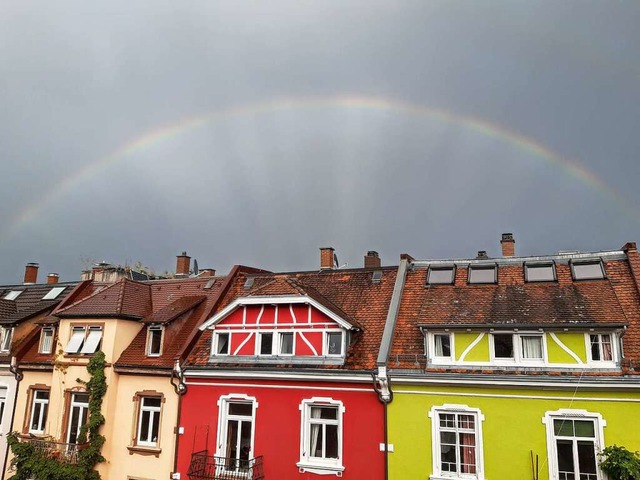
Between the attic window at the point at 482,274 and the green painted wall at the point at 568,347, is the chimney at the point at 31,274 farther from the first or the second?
the green painted wall at the point at 568,347

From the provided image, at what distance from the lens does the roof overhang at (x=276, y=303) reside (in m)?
17.7

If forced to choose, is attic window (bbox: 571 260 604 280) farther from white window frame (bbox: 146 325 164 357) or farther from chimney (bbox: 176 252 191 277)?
chimney (bbox: 176 252 191 277)

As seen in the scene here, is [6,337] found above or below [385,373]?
above

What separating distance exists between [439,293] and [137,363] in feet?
40.7

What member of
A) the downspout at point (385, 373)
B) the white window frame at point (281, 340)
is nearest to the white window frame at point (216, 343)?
the white window frame at point (281, 340)

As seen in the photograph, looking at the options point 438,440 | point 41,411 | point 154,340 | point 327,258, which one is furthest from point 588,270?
point 41,411

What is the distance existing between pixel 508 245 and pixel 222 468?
15.7 m

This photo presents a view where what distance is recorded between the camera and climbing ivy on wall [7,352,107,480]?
19.2 m

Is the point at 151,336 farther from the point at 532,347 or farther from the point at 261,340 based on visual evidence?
the point at 532,347

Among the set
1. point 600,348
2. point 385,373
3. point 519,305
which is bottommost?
point 385,373

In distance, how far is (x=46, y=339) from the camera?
23.4m

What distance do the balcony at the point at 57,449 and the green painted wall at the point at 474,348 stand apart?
14.7 metres

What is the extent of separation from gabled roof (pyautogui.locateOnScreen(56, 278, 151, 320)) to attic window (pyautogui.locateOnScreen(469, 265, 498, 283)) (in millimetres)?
14435

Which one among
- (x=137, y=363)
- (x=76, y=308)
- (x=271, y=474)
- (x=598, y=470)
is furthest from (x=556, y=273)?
(x=76, y=308)
